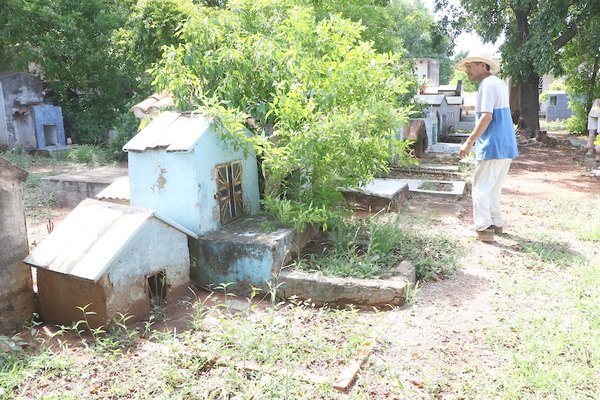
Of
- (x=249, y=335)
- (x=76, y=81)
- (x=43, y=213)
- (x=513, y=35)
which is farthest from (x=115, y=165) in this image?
(x=513, y=35)

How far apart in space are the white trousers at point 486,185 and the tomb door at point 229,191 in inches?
105

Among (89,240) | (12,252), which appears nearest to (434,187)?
(89,240)

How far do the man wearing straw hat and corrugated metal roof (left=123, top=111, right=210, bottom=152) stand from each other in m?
2.83

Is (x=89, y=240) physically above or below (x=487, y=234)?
above

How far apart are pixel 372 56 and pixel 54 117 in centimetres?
1434

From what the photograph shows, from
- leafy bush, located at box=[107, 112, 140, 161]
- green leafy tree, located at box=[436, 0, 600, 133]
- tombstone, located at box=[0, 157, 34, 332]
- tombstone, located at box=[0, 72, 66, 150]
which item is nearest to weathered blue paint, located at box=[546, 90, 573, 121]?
green leafy tree, located at box=[436, 0, 600, 133]

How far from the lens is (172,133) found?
16.7 ft

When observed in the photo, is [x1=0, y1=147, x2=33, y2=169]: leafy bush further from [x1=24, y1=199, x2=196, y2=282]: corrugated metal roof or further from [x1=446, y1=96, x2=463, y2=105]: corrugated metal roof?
[x1=446, y1=96, x2=463, y2=105]: corrugated metal roof

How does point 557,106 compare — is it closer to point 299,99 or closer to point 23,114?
point 23,114

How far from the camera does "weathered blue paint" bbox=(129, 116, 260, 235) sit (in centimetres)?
492

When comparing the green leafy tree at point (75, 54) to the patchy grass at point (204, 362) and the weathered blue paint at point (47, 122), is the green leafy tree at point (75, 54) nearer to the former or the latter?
the weathered blue paint at point (47, 122)

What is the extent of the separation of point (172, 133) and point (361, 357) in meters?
2.85

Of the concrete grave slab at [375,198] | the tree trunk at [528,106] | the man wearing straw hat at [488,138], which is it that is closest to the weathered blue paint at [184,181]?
the man wearing straw hat at [488,138]

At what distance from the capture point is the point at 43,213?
862cm
